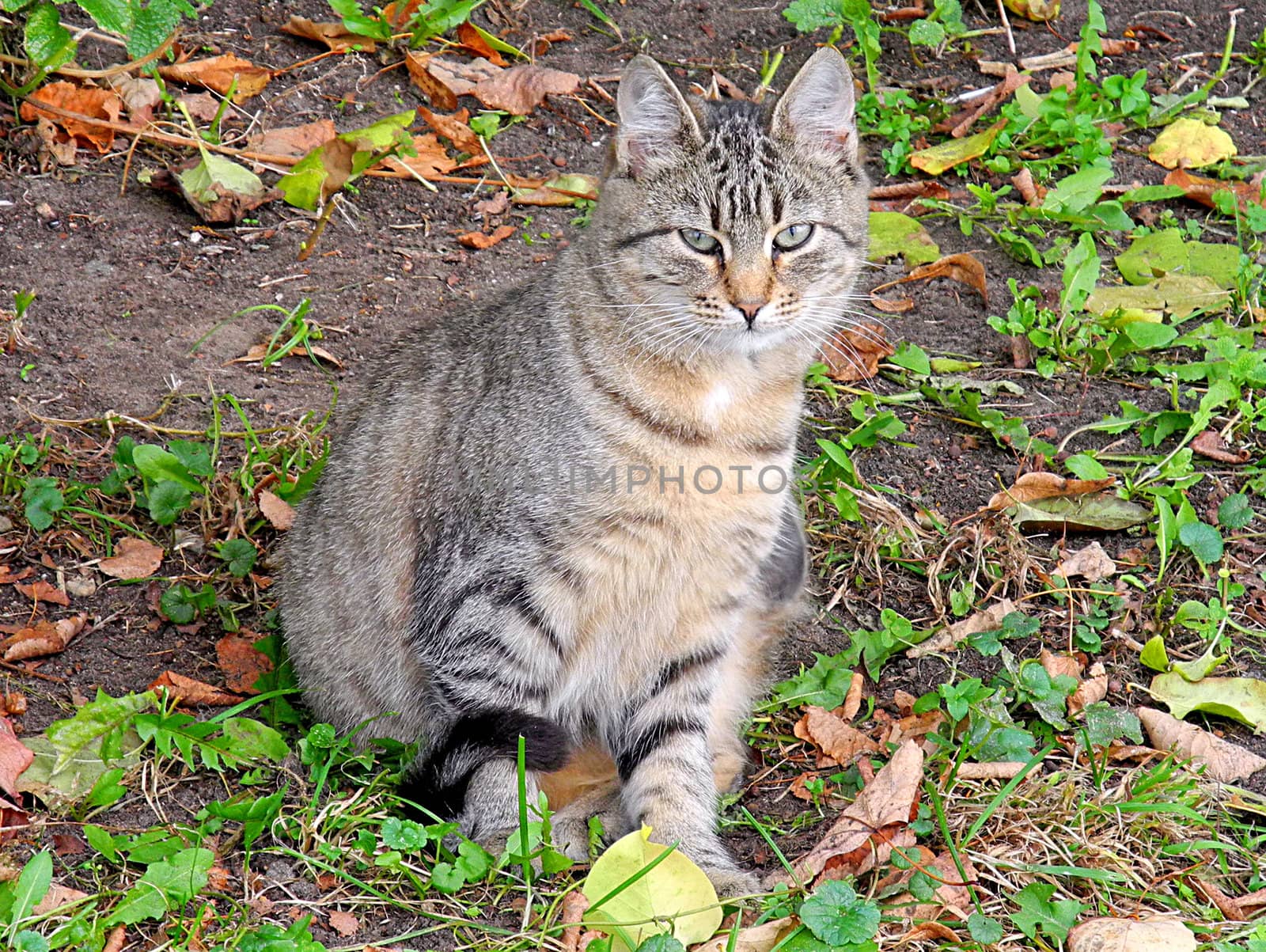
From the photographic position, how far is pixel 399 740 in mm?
3707

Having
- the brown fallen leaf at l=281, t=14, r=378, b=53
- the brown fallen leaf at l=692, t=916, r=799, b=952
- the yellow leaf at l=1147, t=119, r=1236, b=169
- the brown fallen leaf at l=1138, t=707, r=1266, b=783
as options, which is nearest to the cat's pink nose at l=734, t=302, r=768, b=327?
the brown fallen leaf at l=692, t=916, r=799, b=952

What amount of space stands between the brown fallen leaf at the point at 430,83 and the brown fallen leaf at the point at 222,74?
61 centimetres

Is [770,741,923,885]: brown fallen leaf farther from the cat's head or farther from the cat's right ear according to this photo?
the cat's right ear

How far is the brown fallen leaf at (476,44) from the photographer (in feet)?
19.5

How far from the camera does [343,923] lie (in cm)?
296

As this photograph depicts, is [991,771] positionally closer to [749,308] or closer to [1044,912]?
[1044,912]

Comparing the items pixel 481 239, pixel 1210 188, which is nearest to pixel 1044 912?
pixel 481 239

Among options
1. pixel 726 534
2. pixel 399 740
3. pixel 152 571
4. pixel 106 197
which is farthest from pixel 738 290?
pixel 106 197

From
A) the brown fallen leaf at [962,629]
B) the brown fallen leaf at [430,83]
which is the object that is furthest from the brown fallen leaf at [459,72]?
the brown fallen leaf at [962,629]

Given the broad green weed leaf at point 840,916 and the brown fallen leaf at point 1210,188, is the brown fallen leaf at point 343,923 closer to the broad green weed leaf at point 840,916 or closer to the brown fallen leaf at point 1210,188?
the broad green weed leaf at point 840,916

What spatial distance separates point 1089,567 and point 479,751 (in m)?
1.94

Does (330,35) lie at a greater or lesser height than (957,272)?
greater

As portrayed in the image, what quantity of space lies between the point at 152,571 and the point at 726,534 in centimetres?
184

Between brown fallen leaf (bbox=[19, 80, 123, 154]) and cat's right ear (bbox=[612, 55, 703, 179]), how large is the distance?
2.72m
